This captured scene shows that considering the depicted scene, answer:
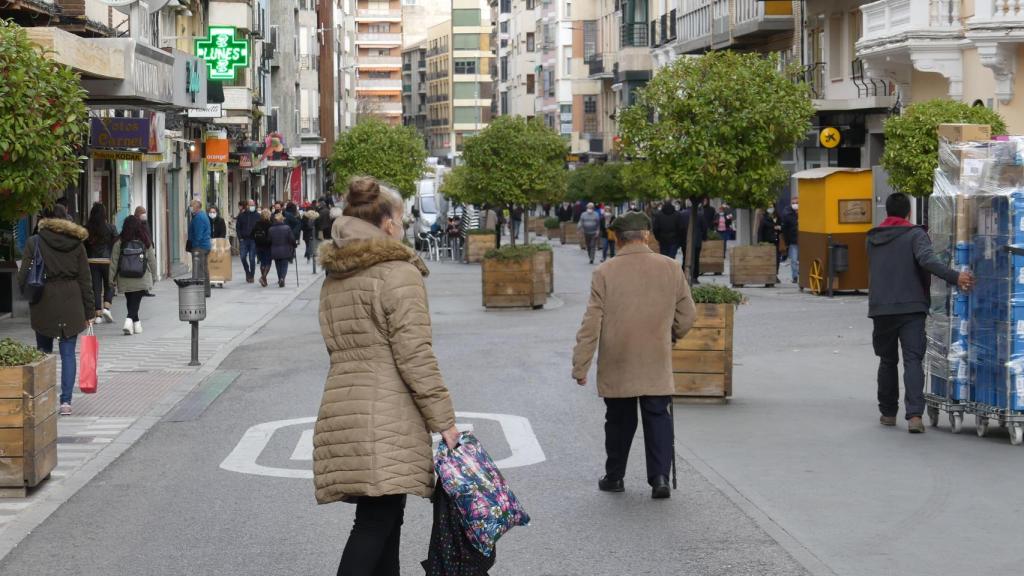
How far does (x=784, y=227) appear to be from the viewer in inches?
1371

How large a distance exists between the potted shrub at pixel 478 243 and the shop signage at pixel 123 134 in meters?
18.6

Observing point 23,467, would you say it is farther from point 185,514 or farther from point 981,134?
point 981,134

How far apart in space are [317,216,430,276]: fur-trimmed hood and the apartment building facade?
182753 mm

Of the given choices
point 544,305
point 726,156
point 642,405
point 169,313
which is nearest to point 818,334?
point 726,156

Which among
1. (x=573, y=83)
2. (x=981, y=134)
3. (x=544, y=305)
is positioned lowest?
(x=544, y=305)

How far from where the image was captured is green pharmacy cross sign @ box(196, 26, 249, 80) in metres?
42.3

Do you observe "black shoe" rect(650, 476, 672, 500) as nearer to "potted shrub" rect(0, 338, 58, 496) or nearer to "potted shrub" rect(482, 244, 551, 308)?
"potted shrub" rect(0, 338, 58, 496)

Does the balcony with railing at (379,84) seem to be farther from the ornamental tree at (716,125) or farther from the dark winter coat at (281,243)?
the ornamental tree at (716,125)

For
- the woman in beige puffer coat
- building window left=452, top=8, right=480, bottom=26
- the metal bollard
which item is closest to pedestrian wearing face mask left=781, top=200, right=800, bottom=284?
the metal bollard

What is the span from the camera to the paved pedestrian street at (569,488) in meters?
8.06

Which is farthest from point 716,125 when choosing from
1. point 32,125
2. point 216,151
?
point 216,151

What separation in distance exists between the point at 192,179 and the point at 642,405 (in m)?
38.6

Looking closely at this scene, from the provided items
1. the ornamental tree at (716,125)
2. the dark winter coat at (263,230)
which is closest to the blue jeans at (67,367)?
the ornamental tree at (716,125)

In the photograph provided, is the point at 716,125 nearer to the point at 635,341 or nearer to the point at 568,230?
the point at 635,341
